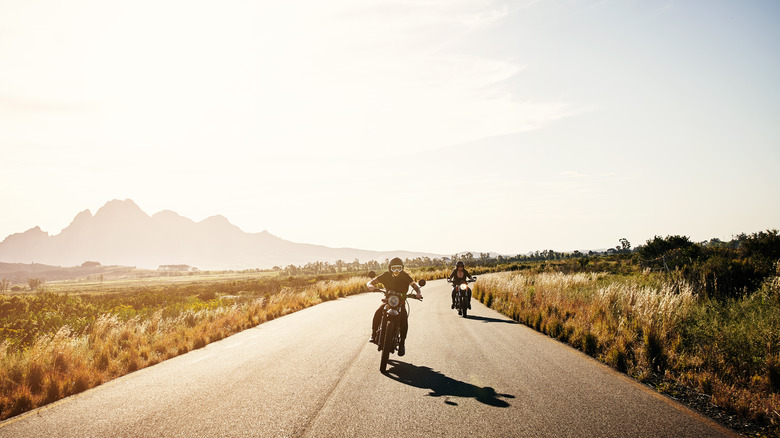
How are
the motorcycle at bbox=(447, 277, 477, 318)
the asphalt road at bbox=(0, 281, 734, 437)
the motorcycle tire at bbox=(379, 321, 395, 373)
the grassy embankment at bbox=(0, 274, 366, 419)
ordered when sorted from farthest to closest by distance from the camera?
the motorcycle at bbox=(447, 277, 477, 318) → the motorcycle tire at bbox=(379, 321, 395, 373) → the grassy embankment at bbox=(0, 274, 366, 419) → the asphalt road at bbox=(0, 281, 734, 437)

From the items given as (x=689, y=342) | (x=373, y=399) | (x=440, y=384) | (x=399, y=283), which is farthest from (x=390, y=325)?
(x=689, y=342)

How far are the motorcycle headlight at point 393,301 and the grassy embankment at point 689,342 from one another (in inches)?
175

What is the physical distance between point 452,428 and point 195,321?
14006mm

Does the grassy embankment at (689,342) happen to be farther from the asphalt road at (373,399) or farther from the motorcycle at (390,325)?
the motorcycle at (390,325)

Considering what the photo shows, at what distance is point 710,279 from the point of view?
17.0m

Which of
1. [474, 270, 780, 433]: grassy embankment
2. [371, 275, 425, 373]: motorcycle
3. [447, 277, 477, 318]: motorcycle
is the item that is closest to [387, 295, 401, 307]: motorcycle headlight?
[371, 275, 425, 373]: motorcycle

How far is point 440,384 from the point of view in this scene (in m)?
6.79

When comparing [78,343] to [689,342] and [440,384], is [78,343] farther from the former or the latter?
[689,342]

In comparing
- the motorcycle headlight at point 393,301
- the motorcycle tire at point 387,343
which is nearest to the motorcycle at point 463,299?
the motorcycle headlight at point 393,301

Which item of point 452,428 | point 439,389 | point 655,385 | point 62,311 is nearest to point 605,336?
point 655,385

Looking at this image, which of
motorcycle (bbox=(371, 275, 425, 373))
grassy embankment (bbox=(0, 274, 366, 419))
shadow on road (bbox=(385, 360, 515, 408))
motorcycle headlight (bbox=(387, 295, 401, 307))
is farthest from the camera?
motorcycle headlight (bbox=(387, 295, 401, 307))

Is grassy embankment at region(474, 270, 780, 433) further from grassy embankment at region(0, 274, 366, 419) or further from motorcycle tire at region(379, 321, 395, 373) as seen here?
grassy embankment at region(0, 274, 366, 419)

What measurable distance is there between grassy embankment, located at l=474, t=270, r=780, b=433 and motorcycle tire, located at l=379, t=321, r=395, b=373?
14.5ft

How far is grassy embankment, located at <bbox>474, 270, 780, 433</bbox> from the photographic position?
600 centimetres
